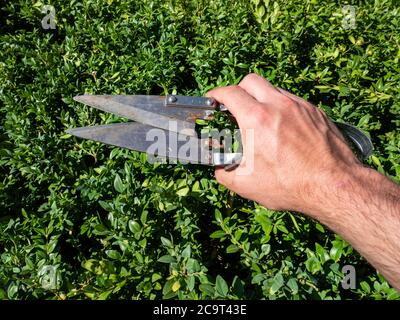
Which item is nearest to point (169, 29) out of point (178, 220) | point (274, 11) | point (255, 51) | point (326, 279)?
point (255, 51)

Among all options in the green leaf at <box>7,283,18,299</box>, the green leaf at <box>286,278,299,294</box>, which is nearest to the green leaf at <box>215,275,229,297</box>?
the green leaf at <box>286,278,299,294</box>

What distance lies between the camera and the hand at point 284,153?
1306 mm

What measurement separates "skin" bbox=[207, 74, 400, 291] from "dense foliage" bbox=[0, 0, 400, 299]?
291mm

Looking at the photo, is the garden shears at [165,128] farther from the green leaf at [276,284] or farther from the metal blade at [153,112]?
the green leaf at [276,284]

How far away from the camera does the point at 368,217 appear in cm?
127

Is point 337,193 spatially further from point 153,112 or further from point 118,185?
point 118,185

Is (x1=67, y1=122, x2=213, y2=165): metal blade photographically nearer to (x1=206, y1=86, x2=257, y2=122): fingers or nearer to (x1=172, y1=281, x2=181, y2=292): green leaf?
(x1=206, y1=86, x2=257, y2=122): fingers

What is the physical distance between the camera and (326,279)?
159 centimetres

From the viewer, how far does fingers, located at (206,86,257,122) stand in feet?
4.63

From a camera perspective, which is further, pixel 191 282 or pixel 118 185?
pixel 118 185

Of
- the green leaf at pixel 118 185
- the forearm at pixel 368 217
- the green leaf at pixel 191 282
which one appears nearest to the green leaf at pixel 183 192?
the green leaf at pixel 118 185

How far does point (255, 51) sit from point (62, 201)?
1371mm

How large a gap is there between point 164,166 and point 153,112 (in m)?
0.33

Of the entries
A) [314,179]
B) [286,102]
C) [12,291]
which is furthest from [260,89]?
[12,291]
